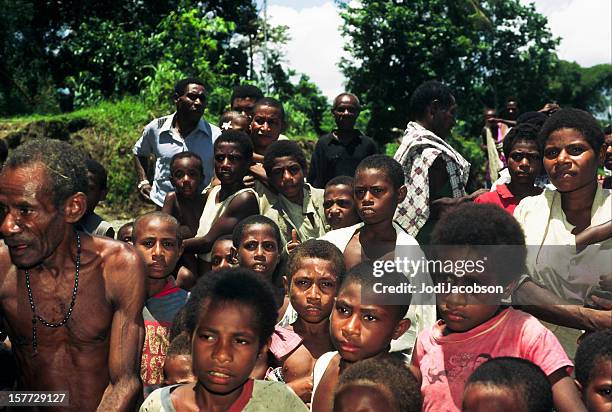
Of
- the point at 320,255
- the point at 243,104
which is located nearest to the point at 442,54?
the point at 243,104

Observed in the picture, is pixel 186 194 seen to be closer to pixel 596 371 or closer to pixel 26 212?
pixel 26 212

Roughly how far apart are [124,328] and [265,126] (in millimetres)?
3475

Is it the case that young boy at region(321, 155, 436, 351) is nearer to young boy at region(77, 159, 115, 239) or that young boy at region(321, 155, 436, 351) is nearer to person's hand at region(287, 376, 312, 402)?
person's hand at region(287, 376, 312, 402)

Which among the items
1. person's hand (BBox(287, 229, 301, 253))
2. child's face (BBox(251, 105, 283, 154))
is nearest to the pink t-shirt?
person's hand (BBox(287, 229, 301, 253))

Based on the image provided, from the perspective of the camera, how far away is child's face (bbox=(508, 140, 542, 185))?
16.4 feet

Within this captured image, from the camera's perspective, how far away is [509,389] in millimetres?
2857

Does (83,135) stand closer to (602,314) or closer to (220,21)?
(220,21)

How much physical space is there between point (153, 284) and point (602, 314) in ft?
8.50

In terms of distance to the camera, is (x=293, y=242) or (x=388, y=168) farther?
(x=293, y=242)

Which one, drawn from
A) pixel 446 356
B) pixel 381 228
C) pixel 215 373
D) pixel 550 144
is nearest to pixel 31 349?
pixel 215 373

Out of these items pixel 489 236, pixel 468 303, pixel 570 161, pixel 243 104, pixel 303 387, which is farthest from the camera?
pixel 243 104

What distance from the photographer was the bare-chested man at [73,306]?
324 cm

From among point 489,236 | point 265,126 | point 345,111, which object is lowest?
point 489,236

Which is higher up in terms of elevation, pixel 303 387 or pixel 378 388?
pixel 378 388
